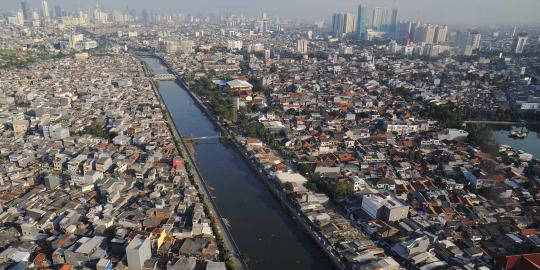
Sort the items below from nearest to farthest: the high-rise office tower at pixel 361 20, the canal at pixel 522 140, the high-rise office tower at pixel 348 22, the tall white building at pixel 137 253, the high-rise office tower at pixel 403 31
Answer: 1. the tall white building at pixel 137 253
2. the canal at pixel 522 140
3. the high-rise office tower at pixel 403 31
4. the high-rise office tower at pixel 361 20
5. the high-rise office tower at pixel 348 22

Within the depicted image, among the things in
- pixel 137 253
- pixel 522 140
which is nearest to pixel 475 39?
pixel 522 140

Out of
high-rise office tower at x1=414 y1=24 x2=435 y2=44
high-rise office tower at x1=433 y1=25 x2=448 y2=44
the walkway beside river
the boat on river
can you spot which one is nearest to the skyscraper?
high-rise office tower at x1=414 y1=24 x2=435 y2=44

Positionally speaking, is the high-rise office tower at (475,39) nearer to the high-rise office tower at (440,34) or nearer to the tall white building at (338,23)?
the high-rise office tower at (440,34)

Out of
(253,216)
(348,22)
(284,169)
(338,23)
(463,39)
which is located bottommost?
(253,216)

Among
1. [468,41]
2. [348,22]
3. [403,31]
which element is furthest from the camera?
[348,22]

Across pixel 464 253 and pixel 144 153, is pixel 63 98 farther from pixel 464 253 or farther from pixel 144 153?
pixel 464 253

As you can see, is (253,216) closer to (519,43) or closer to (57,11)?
(519,43)

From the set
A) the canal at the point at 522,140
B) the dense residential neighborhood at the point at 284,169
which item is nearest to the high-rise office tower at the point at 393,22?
the dense residential neighborhood at the point at 284,169
